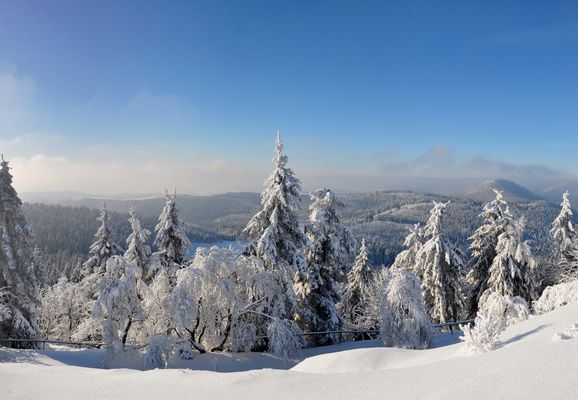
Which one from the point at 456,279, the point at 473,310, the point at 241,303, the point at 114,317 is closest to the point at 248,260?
the point at 241,303

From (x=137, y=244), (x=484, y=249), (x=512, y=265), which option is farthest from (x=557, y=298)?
(x=137, y=244)

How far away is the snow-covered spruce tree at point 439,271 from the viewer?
1011 inches

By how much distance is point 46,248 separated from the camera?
4604 inches

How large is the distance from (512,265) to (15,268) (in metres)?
29.1

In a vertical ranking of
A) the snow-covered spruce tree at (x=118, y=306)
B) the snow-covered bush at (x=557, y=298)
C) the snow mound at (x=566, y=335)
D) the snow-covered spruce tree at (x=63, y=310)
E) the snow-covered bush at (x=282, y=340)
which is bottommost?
the snow-covered spruce tree at (x=63, y=310)

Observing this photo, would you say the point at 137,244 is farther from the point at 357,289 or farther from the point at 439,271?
the point at 439,271

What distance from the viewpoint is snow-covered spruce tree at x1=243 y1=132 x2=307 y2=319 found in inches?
765

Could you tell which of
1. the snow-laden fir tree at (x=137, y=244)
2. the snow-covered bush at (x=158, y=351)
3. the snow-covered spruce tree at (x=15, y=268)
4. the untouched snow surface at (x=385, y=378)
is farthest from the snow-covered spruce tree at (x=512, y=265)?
the snow-covered spruce tree at (x=15, y=268)

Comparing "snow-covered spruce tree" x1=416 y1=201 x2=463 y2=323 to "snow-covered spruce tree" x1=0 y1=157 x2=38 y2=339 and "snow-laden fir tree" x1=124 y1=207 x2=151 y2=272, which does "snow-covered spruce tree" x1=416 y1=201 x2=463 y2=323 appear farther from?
"snow-covered spruce tree" x1=0 y1=157 x2=38 y2=339

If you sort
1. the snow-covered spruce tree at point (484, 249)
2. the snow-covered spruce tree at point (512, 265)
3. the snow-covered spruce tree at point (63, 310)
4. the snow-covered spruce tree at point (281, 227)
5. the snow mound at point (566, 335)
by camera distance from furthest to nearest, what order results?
the snow-covered spruce tree at point (63, 310), the snow-covered spruce tree at point (484, 249), the snow-covered spruce tree at point (512, 265), the snow-covered spruce tree at point (281, 227), the snow mound at point (566, 335)

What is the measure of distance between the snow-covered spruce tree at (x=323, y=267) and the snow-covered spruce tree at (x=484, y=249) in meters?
9.91

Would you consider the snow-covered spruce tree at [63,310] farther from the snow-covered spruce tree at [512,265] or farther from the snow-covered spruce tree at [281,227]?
the snow-covered spruce tree at [512,265]

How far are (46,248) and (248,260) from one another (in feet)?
406

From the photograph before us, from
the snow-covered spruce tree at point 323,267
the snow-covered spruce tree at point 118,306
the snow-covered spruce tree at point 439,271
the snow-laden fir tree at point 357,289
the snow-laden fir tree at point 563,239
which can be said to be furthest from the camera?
the snow-laden fir tree at point 357,289
